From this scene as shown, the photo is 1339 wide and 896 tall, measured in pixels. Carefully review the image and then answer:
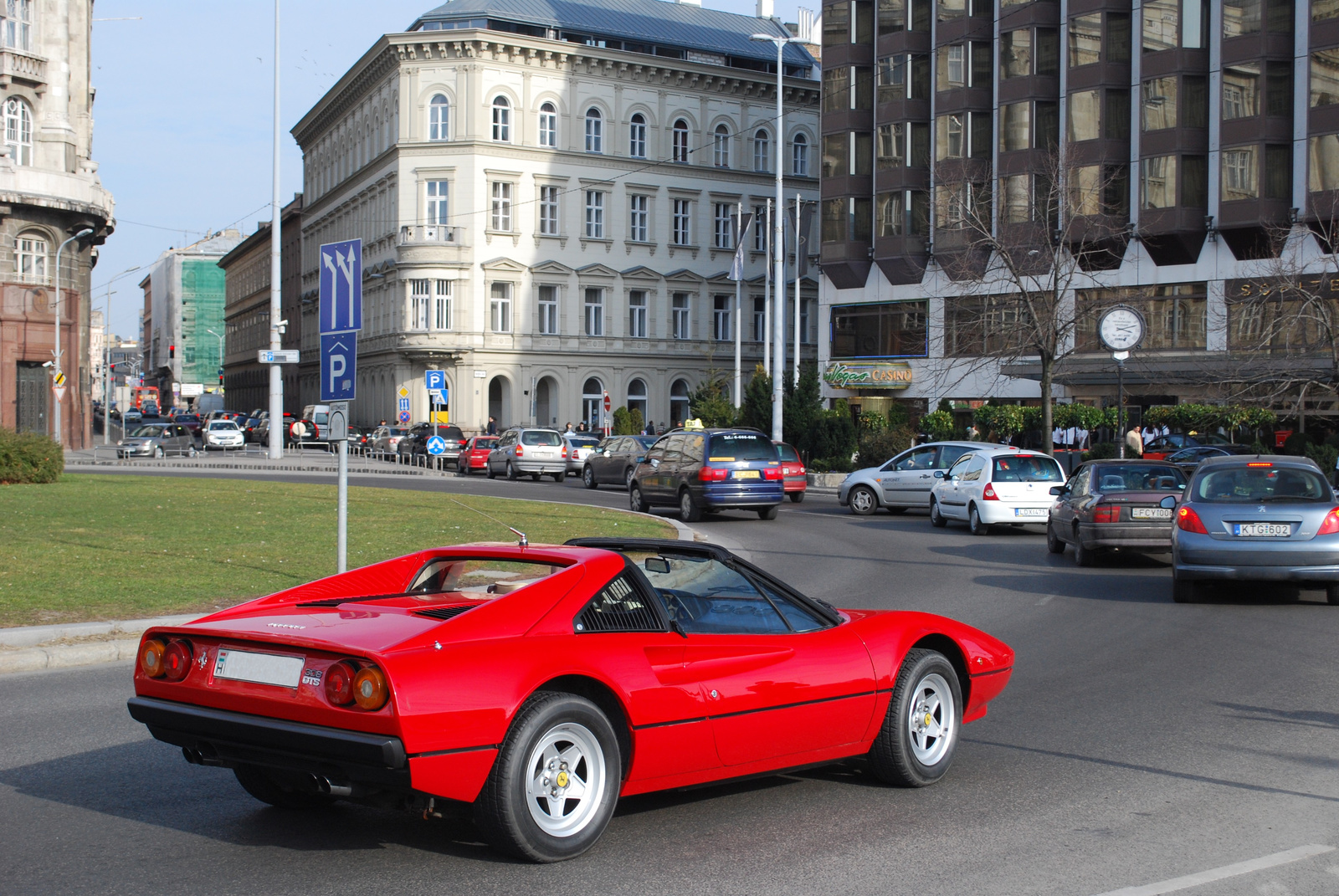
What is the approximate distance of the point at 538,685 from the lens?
16.3 ft

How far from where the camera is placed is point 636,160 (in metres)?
73.7

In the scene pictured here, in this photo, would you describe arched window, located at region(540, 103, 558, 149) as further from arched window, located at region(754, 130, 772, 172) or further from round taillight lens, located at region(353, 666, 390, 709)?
round taillight lens, located at region(353, 666, 390, 709)

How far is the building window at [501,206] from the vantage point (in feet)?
229

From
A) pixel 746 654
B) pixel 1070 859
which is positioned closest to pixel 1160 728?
pixel 1070 859

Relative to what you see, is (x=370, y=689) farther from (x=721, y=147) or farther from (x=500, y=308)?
(x=721, y=147)

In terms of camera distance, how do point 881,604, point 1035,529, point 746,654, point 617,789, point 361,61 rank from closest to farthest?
point 617,789 < point 746,654 < point 881,604 < point 1035,529 < point 361,61

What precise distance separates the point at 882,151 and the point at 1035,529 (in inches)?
1470

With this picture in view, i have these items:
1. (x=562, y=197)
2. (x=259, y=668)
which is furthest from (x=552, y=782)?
(x=562, y=197)

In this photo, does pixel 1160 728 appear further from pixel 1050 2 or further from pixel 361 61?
pixel 361 61

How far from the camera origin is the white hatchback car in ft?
74.9

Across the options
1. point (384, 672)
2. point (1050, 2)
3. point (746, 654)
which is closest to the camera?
point (384, 672)

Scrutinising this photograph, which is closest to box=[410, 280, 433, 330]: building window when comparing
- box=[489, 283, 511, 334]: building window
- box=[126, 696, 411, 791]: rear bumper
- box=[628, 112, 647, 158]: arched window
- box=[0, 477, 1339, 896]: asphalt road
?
box=[489, 283, 511, 334]: building window

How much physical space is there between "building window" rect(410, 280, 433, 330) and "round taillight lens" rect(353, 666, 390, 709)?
6503cm

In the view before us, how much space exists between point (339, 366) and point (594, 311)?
61.7 metres
